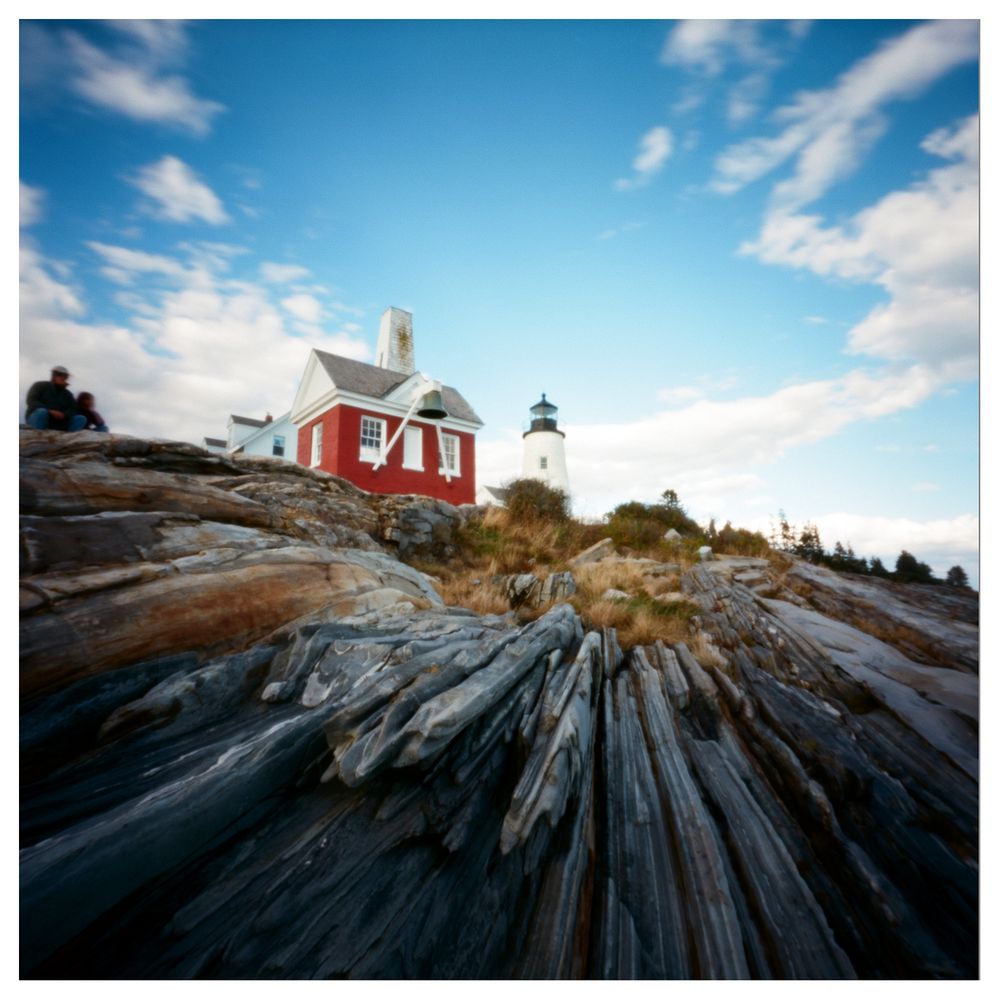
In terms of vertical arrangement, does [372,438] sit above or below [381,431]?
below

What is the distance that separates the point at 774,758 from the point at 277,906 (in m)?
3.29

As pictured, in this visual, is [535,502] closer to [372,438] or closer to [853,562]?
[372,438]

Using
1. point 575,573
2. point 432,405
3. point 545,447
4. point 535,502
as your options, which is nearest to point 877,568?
point 575,573

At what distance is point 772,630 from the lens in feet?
15.7

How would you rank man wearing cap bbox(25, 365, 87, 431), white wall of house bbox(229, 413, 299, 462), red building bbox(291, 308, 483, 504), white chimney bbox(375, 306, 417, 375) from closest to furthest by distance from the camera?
man wearing cap bbox(25, 365, 87, 431) → red building bbox(291, 308, 483, 504) → white chimney bbox(375, 306, 417, 375) → white wall of house bbox(229, 413, 299, 462)

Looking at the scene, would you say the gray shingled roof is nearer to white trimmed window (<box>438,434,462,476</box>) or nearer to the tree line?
white trimmed window (<box>438,434,462,476</box>)

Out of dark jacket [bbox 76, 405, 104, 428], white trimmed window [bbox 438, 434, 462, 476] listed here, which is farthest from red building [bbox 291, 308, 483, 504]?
dark jacket [bbox 76, 405, 104, 428]

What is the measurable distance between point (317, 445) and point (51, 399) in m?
12.8

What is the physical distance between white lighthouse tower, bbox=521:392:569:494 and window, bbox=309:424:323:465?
62.1ft

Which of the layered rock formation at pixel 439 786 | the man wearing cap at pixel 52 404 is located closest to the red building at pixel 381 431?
the man wearing cap at pixel 52 404

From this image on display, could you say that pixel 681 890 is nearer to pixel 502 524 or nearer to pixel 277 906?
pixel 277 906

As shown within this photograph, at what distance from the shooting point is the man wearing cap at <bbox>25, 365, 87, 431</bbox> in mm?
5910

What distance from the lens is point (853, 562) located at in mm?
5148
